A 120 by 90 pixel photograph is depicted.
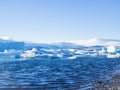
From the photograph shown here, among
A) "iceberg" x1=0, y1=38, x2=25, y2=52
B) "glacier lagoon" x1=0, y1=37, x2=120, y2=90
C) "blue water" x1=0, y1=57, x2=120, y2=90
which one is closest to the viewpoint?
"blue water" x1=0, y1=57, x2=120, y2=90

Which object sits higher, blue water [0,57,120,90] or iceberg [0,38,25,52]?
iceberg [0,38,25,52]

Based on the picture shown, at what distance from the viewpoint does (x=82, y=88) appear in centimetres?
2378

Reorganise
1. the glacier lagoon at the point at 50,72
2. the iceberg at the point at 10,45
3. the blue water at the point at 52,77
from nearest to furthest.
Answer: the blue water at the point at 52,77
the glacier lagoon at the point at 50,72
the iceberg at the point at 10,45

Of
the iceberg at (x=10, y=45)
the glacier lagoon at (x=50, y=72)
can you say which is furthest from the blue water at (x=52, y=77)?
the iceberg at (x=10, y=45)

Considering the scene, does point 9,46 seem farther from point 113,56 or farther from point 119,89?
point 119,89

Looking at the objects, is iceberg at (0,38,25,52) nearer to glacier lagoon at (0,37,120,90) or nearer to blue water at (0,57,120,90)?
glacier lagoon at (0,37,120,90)

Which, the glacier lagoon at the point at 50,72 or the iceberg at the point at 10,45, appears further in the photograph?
the iceberg at the point at 10,45

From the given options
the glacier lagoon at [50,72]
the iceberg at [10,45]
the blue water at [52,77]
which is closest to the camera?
the blue water at [52,77]

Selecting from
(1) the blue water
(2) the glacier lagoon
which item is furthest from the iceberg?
(1) the blue water

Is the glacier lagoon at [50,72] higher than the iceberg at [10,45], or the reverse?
the iceberg at [10,45]

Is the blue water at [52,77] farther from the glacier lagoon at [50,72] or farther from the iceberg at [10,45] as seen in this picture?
the iceberg at [10,45]

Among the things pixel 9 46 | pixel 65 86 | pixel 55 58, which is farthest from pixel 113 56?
pixel 65 86

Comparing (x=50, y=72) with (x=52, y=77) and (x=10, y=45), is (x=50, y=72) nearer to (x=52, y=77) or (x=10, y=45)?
(x=52, y=77)

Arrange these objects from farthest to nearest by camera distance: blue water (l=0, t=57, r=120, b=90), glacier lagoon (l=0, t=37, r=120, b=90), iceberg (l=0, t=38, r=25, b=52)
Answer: iceberg (l=0, t=38, r=25, b=52) → glacier lagoon (l=0, t=37, r=120, b=90) → blue water (l=0, t=57, r=120, b=90)
